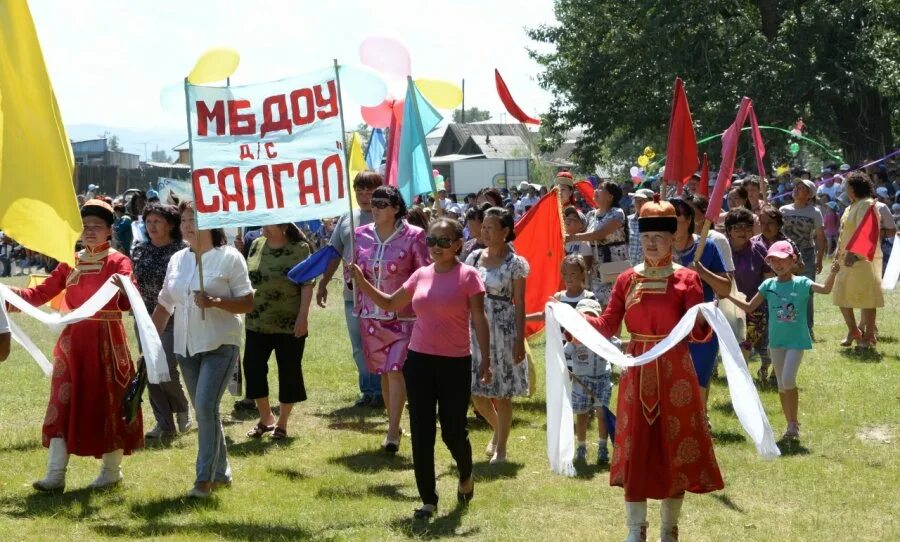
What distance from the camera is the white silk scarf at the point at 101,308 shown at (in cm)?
718

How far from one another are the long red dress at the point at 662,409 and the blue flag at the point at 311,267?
124 inches

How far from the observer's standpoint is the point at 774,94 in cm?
3453

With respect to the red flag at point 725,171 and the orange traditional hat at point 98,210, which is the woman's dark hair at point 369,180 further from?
the red flag at point 725,171

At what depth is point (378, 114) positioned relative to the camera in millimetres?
12648

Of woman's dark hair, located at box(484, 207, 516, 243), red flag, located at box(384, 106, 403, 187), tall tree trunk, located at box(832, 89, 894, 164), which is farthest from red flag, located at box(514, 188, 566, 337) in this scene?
tall tree trunk, located at box(832, 89, 894, 164)

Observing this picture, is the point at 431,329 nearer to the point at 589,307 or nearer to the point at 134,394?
the point at 589,307

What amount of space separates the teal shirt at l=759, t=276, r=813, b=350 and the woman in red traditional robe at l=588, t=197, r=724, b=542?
3053 millimetres

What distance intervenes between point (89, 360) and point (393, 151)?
4.63 metres

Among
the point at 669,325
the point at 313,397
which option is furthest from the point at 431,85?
the point at 669,325

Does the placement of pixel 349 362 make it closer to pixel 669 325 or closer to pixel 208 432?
pixel 208 432

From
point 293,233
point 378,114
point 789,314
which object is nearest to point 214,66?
point 293,233

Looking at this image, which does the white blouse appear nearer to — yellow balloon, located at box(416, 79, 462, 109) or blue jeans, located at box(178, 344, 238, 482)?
blue jeans, located at box(178, 344, 238, 482)

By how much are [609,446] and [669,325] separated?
124 inches

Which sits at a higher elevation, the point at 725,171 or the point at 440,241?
the point at 725,171
